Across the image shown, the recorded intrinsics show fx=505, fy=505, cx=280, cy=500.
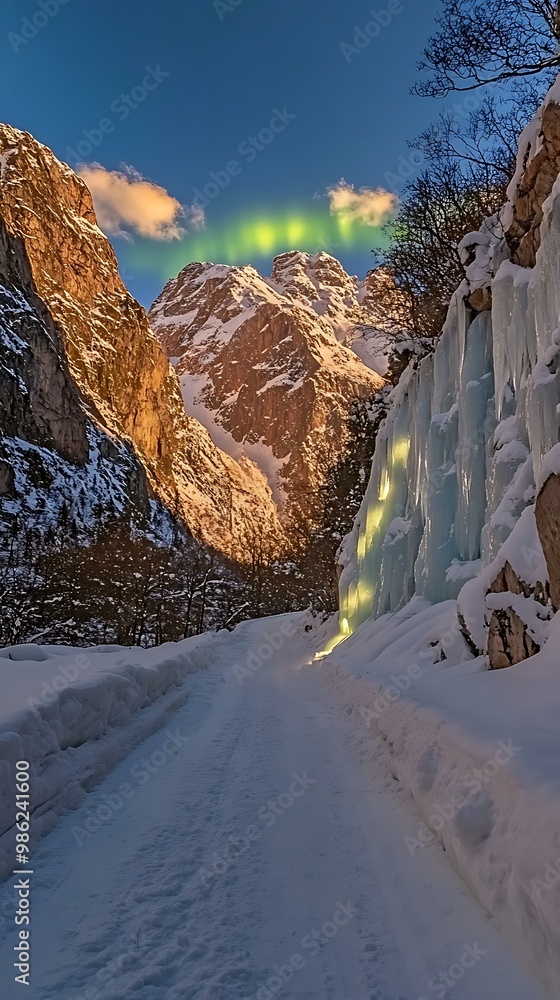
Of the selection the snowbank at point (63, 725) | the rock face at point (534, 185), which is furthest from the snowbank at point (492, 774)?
the rock face at point (534, 185)

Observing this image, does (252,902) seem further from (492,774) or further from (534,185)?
(534,185)

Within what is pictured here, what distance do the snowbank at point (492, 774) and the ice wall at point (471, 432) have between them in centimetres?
251

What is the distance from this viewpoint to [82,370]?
322 feet

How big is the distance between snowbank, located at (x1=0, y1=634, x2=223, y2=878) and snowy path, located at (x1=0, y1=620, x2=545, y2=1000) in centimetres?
19

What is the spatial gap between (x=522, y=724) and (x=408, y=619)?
5.99 m

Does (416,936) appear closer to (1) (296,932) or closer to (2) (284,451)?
(1) (296,932)

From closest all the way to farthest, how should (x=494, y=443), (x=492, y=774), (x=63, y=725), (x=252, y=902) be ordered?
(x=252, y=902), (x=492, y=774), (x=63, y=725), (x=494, y=443)

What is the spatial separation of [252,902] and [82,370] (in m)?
107

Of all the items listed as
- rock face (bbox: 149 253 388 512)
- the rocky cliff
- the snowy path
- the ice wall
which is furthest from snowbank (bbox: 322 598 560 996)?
rock face (bbox: 149 253 388 512)

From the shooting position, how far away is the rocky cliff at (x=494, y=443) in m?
4.62

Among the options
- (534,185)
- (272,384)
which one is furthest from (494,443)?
(272,384)

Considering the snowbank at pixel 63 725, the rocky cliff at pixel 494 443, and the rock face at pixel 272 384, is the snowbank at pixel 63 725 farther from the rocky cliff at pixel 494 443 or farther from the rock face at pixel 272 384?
the rock face at pixel 272 384

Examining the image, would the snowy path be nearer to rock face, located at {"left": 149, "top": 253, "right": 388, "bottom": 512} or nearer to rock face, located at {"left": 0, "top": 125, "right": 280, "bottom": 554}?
rock face, located at {"left": 0, "top": 125, "right": 280, "bottom": 554}

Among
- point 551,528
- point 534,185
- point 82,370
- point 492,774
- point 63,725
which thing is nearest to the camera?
point 492,774
